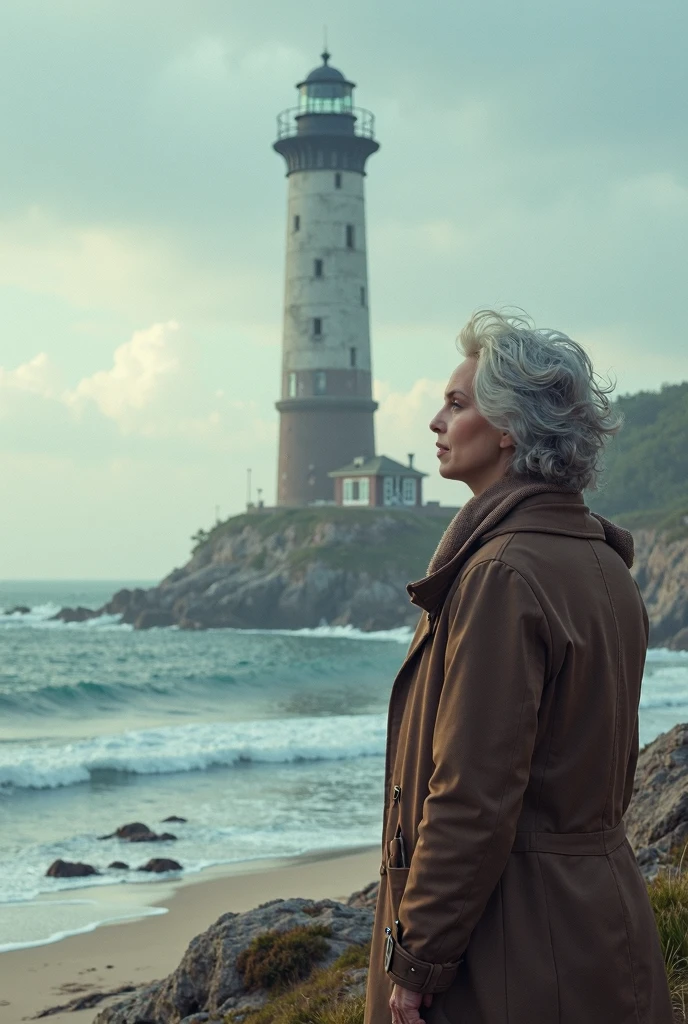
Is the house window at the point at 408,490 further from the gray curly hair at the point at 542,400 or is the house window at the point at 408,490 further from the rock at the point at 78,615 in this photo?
the gray curly hair at the point at 542,400

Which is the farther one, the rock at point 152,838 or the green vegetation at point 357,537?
the green vegetation at point 357,537

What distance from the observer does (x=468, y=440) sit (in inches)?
87.2

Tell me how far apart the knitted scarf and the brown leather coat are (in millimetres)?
18

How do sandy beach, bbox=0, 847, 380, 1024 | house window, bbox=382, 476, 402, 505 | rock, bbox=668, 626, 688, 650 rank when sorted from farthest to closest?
house window, bbox=382, 476, 402, 505, rock, bbox=668, 626, 688, 650, sandy beach, bbox=0, 847, 380, 1024

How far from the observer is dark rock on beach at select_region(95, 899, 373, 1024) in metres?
4.11

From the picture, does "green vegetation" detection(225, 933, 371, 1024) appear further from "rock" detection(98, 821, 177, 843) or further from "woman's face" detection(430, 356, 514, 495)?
"rock" detection(98, 821, 177, 843)

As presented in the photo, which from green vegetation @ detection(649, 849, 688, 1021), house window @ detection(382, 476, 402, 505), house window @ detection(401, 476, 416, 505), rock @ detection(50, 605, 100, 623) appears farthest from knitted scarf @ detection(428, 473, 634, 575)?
rock @ detection(50, 605, 100, 623)

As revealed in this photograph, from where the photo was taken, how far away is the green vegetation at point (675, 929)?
3291mm

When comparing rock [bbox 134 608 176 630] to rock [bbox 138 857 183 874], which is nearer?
rock [bbox 138 857 183 874]

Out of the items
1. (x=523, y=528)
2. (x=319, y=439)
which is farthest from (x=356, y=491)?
(x=523, y=528)

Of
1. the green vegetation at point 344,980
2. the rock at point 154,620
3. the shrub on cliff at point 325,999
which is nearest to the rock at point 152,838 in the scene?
the green vegetation at point 344,980

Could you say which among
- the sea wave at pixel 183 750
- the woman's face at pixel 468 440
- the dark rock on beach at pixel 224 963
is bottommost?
the sea wave at pixel 183 750

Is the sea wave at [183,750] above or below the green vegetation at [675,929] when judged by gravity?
below

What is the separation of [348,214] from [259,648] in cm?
1717
